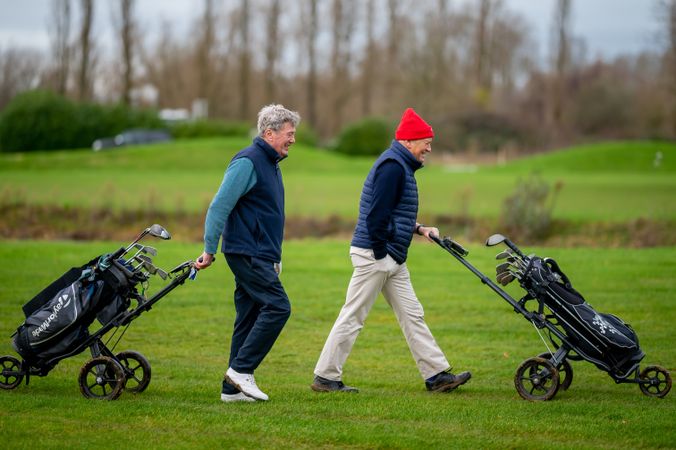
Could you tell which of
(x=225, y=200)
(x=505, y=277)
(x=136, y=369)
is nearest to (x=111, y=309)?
(x=136, y=369)

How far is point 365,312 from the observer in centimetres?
794

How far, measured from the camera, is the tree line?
2327 inches

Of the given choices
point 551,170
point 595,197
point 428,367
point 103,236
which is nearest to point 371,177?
point 428,367

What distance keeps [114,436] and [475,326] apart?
5877 millimetres

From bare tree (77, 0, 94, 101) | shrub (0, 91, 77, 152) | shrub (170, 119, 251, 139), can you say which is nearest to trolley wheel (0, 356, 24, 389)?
shrub (0, 91, 77, 152)

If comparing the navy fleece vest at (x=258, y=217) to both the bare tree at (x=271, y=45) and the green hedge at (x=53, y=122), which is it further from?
the bare tree at (x=271, y=45)

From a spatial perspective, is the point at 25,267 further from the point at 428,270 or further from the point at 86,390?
the point at 86,390

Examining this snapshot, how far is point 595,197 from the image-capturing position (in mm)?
26656

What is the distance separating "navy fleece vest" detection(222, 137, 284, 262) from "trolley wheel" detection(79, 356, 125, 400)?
1178 mm

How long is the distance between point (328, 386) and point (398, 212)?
Answer: 4.84 ft

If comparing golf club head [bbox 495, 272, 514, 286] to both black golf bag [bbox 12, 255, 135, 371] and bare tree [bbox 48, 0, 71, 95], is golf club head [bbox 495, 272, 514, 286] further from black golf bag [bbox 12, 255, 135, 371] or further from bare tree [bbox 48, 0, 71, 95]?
bare tree [bbox 48, 0, 71, 95]

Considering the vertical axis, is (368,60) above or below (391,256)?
above

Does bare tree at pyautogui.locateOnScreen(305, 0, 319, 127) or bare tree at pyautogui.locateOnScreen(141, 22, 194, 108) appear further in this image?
bare tree at pyautogui.locateOnScreen(141, 22, 194, 108)

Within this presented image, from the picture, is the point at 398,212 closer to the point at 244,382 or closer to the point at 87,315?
the point at 244,382
